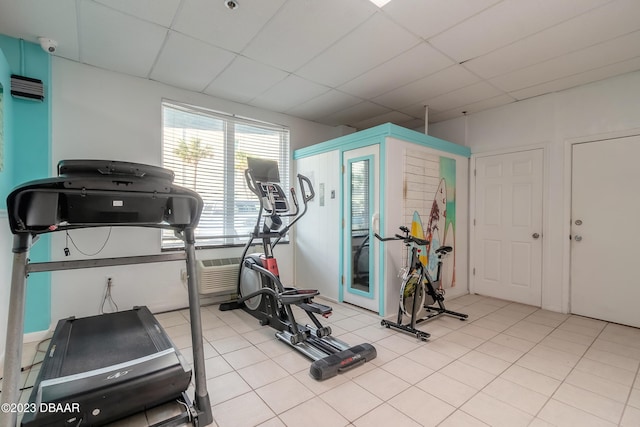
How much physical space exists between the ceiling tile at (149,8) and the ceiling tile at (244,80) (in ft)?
2.58

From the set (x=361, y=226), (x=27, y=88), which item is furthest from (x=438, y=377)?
(x=27, y=88)

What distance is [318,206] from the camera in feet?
14.8

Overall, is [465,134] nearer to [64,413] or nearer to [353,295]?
[353,295]

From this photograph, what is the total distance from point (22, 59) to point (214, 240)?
2.70 metres

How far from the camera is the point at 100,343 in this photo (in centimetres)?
223

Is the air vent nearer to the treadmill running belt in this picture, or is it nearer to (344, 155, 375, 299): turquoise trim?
the treadmill running belt

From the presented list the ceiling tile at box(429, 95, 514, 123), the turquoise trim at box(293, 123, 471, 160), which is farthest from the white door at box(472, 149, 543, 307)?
the ceiling tile at box(429, 95, 514, 123)

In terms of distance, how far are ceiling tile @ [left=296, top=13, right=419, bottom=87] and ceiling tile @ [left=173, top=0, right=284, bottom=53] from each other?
29.2 inches

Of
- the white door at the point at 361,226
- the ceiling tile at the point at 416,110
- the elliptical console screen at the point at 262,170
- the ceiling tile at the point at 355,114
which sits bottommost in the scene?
the white door at the point at 361,226

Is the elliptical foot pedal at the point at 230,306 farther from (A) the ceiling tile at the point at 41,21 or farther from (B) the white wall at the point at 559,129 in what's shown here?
(B) the white wall at the point at 559,129

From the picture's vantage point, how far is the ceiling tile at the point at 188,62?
9.33ft

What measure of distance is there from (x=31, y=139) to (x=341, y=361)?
144 inches

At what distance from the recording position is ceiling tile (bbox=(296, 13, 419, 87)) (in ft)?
8.50

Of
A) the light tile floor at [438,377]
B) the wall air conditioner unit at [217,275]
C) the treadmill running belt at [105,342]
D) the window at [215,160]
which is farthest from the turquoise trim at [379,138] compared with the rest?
the treadmill running belt at [105,342]
